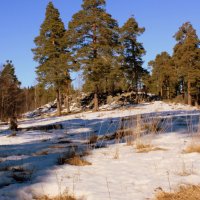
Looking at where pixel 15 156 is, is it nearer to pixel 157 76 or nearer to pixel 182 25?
pixel 182 25

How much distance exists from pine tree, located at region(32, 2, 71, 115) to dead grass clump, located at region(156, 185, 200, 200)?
23847 millimetres

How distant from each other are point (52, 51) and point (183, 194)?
2673 cm

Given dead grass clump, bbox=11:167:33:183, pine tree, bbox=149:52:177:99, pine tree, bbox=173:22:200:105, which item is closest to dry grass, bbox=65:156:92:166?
dead grass clump, bbox=11:167:33:183

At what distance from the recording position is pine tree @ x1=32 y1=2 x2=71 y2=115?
27.2 m

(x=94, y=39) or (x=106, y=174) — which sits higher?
(x=94, y=39)

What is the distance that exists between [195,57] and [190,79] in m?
2.72

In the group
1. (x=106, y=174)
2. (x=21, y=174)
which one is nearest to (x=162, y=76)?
(x=106, y=174)

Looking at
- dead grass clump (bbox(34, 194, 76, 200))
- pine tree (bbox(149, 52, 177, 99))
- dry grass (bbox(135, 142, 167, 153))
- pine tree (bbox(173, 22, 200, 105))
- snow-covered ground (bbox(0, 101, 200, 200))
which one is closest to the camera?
dead grass clump (bbox(34, 194, 76, 200))

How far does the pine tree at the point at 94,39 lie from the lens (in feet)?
77.2

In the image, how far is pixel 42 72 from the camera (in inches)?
1104

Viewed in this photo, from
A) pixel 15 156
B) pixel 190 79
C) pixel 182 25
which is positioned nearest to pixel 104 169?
pixel 15 156

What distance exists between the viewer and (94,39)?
24328 millimetres

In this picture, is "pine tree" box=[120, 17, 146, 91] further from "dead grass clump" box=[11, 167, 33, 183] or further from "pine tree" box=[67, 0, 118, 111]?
"dead grass clump" box=[11, 167, 33, 183]

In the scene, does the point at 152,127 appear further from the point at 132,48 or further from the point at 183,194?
the point at 132,48
